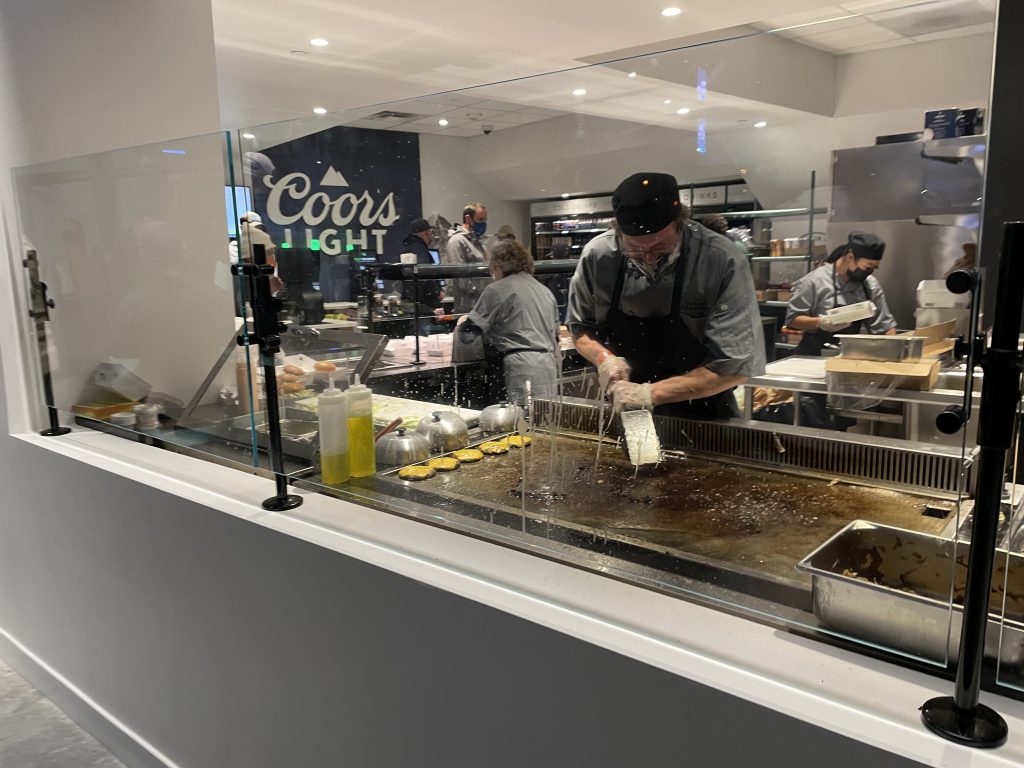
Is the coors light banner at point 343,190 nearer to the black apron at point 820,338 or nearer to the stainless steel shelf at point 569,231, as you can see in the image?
the stainless steel shelf at point 569,231

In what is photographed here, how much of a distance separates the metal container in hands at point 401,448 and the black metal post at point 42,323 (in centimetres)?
133

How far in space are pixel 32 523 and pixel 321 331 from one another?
4.58 feet

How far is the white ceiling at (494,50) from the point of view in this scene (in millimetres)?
1128

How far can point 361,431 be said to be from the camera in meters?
1.71

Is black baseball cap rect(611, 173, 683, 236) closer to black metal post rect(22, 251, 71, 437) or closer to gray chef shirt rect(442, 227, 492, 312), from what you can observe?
gray chef shirt rect(442, 227, 492, 312)

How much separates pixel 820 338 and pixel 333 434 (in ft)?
3.49

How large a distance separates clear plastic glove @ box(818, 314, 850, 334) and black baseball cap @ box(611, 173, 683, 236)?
0.30m

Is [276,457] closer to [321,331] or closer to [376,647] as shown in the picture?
[321,331]

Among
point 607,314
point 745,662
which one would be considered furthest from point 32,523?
point 745,662

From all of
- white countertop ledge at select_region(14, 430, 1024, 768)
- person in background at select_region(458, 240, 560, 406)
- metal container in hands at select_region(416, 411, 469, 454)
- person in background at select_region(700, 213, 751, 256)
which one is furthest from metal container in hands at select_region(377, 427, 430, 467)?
person in background at select_region(700, 213, 751, 256)

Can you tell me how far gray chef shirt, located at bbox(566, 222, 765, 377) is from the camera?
3.80 ft

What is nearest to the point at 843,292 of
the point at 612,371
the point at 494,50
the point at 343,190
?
the point at 612,371

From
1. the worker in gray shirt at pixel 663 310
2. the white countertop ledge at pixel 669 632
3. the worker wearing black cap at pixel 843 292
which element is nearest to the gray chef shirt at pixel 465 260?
the worker in gray shirt at pixel 663 310

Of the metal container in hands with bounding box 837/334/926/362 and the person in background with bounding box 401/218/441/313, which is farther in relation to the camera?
the person in background with bounding box 401/218/441/313
